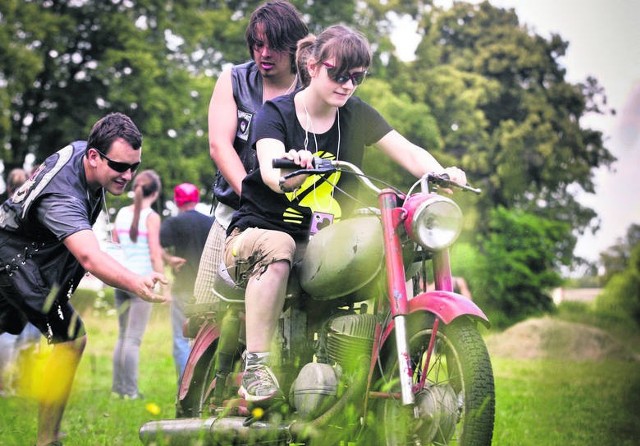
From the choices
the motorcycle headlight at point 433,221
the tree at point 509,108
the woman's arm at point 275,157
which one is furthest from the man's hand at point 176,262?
the tree at point 509,108

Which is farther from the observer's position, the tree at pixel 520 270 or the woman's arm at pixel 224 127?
the tree at pixel 520 270

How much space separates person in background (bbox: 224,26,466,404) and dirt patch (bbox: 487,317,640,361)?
36.5 ft

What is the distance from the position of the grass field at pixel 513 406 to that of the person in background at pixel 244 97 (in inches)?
25.5

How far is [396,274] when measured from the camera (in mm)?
3543

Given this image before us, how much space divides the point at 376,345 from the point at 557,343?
13060 millimetres

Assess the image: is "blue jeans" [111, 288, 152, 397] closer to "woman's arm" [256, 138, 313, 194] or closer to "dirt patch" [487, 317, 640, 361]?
"woman's arm" [256, 138, 313, 194]

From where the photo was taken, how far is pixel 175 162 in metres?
24.8

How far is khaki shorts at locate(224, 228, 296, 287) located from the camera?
3863 millimetres

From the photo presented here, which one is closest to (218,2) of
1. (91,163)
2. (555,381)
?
(555,381)

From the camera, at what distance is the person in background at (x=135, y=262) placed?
8.32m

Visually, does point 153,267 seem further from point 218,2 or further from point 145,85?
point 218,2

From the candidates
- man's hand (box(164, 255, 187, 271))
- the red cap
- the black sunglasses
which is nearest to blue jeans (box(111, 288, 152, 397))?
man's hand (box(164, 255, 187, 271))

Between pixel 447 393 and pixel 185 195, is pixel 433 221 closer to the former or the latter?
pixel 447 393

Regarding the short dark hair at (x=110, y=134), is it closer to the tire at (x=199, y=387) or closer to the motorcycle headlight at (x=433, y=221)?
the tire at (x=199, y=387)
